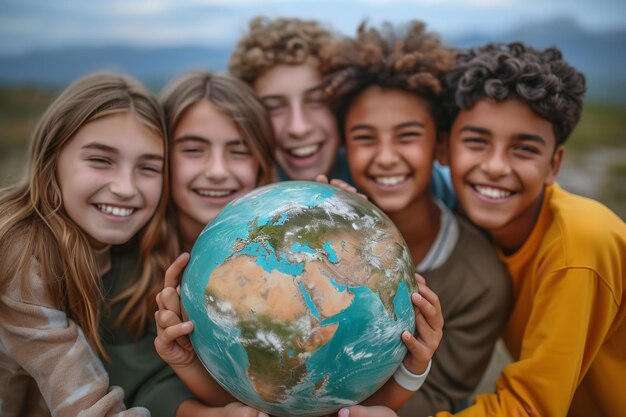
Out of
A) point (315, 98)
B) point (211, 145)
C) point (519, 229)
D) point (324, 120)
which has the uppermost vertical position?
point (315, 98)

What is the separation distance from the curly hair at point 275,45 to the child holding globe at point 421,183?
250 millimetres

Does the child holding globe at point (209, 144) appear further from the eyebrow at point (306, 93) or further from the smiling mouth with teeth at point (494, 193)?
the smiling mouth with teeth at point (494, 193)

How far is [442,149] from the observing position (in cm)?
358

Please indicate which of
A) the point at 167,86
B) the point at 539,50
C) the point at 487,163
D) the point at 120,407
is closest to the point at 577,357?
the point at 487,163

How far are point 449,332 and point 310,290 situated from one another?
1486mm

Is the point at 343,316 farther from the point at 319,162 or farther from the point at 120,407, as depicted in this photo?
the point at 319,162

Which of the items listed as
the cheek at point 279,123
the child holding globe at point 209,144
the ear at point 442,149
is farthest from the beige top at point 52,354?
the ear at point 442,149

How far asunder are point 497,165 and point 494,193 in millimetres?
208

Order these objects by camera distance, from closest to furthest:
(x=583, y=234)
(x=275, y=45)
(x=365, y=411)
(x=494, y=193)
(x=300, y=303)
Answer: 1. (x=300, y=303)
2. (x=365, y=411)
3. (x=583, y=234)
4. (x=494, y=193)
5. (x=275, y=45)

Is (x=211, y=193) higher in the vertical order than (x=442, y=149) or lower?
lower

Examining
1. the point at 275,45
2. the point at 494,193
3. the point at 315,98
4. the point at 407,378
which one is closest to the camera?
the point at 407,378

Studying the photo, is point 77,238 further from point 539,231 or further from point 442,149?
point 539,231

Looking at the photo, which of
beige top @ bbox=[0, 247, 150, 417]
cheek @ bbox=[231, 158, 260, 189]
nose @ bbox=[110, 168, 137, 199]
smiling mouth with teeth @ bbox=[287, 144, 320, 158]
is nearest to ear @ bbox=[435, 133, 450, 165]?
smiling mouth with teeth @ bbox=[287, 144, 320, 158]

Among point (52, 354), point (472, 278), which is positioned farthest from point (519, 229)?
point (52, 354)
